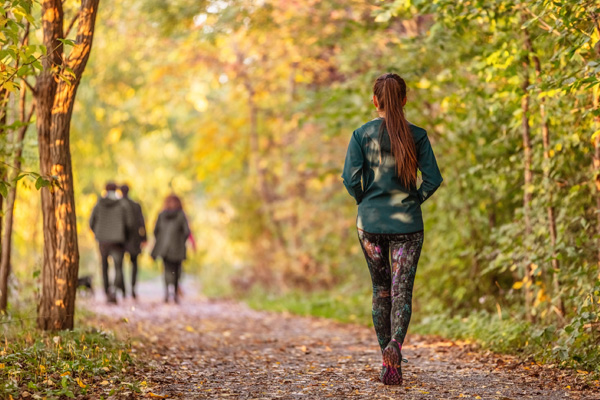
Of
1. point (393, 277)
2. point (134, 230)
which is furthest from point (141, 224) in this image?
point (393, 277)

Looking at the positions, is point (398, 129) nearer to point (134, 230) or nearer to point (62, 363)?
point (62, 363)

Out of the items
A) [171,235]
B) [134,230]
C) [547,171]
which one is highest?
[547,171]

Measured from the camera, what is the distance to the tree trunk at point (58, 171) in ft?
19.9

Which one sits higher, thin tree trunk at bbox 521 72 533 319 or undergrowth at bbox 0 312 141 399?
thin tree trunk at bbox 521 72 533 319

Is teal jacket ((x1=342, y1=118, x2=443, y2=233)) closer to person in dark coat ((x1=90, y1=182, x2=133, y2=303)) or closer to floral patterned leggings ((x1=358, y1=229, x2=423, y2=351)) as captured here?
floral patterned leggings ((x1=358, y1=229, x2=423, y2=351))

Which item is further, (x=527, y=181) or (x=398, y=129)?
(x=527, y=181)

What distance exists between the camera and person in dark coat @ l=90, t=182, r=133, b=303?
1215cm

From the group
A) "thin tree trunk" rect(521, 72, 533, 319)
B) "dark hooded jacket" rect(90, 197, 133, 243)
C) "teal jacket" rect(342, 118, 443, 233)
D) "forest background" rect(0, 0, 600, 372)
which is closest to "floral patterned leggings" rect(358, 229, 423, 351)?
"teal jacket" rect(342, 118, 443, 233)

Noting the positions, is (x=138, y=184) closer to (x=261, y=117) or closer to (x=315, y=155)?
(x=261, y=117)

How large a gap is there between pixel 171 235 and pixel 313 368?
7.77 m

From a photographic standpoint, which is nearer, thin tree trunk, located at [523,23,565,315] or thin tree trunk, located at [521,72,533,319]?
thin tree trunk, located at [523,23,565,315]

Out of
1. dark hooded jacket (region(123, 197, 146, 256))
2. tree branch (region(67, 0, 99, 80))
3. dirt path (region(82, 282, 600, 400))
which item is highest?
tree branch (region(67, 0, 99, 80))

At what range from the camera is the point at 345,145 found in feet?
46.0

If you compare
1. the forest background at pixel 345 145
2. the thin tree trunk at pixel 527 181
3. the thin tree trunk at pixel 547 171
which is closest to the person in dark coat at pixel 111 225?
the forest background at pixel 345 145
